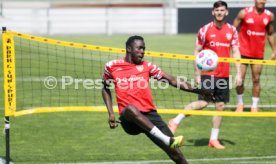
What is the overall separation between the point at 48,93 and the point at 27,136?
19.3 ft

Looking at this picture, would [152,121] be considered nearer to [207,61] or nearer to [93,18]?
[207,61]

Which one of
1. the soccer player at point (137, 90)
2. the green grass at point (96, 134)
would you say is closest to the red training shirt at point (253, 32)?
the green grass at point (96, 134)

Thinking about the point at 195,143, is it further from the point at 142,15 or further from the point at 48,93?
the point at 142,15

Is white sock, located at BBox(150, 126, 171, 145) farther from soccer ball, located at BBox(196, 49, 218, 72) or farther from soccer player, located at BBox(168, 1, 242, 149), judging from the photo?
soccer player, located at BBox(168, 1, 242, 149)

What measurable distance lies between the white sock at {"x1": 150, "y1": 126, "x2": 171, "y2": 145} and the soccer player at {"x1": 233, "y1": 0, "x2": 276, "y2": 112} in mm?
7348

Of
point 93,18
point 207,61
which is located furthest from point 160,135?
point 93,18

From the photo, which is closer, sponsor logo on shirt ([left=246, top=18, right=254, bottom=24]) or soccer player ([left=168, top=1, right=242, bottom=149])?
soccer player ([left=168, top=1, right=242, bottom=149])

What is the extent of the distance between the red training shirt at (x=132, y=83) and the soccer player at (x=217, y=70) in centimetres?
285

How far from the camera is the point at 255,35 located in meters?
17.6

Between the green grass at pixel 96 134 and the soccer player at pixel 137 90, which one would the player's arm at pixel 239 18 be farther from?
the soccer player at pixel 137 90

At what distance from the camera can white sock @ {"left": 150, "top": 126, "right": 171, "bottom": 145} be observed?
10.2m

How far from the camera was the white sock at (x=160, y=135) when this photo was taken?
10250mm

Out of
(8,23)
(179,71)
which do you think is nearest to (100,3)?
(8,23)

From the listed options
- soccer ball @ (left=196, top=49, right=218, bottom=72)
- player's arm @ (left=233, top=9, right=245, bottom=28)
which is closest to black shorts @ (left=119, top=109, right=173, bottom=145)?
soccer ball @ (left=196, top=49, right=218, bottom=72)
